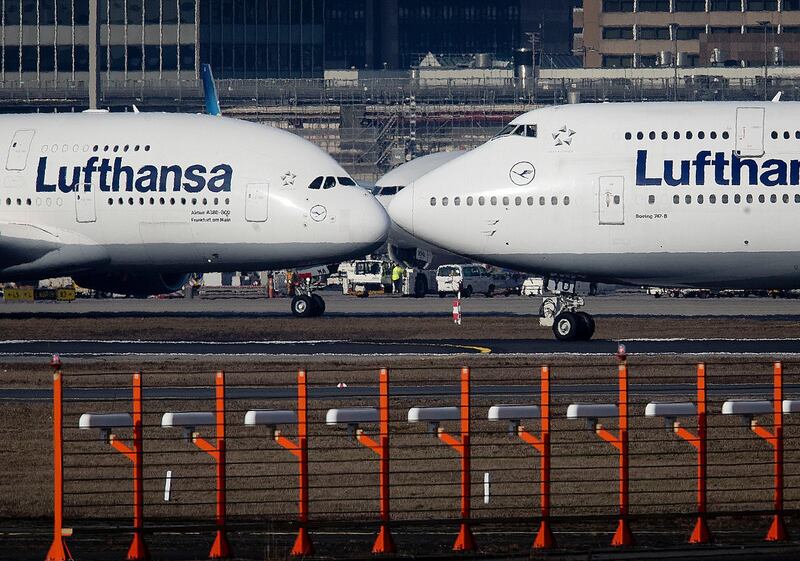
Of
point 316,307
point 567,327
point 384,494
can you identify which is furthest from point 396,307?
point 384,494

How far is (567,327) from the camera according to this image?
46812 mm

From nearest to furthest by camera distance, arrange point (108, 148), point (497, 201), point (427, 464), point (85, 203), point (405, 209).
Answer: point (427, 464) < point (497, 201) < point (405, 209) < point (85, 203) < point (108, 148)

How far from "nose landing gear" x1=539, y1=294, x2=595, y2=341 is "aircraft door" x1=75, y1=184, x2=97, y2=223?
54.8 ft

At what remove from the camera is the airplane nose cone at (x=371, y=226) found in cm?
5469

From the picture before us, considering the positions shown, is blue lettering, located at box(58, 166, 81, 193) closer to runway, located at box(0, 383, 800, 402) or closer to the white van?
runway, located at box(0, 383, 800, 402)

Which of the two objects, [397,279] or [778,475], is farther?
[397,279]

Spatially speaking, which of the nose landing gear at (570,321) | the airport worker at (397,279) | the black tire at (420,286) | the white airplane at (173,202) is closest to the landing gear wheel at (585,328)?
the nose landing gear at (570,321)

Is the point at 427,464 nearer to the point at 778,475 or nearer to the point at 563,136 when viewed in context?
the point at 778,475

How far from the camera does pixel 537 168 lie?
155 ft

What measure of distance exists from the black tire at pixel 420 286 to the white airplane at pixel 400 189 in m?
0.12

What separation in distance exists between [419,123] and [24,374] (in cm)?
11763

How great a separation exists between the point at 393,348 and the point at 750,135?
1148cm

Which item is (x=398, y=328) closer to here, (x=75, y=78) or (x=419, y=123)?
(x=419, y=123)

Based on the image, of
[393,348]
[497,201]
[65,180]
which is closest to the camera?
[393,348]
